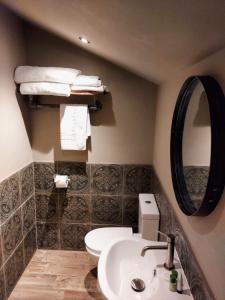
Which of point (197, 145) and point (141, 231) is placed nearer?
point (197, 145)

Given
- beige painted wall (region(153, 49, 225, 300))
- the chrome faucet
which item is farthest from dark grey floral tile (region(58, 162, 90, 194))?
the chrome faucet

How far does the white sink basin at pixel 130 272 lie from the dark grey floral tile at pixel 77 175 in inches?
40.9

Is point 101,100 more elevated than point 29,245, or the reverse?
point 101,100

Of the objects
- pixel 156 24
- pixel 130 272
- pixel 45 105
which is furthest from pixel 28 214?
pixel 156 24

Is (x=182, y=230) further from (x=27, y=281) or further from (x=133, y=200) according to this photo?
(x=27, y=281)

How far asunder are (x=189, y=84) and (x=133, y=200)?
1575mm

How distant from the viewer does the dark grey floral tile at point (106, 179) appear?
7.75 ft

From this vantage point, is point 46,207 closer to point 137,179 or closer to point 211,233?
point 137,179

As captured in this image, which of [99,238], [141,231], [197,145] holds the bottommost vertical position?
[99,238]

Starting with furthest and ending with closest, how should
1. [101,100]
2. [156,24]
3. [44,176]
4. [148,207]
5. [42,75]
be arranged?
[44,176] → [101,100] → [148,207] → [42,75] → [156,24]

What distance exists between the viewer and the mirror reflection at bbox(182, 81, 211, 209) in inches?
37.4

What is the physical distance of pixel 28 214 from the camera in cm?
225

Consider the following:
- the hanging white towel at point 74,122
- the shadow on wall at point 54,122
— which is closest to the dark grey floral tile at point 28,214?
the shadow on wall at point 54,122

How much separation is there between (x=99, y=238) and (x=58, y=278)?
1.90 feet
